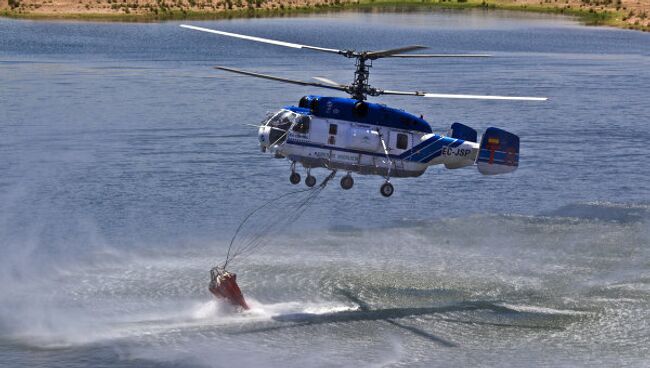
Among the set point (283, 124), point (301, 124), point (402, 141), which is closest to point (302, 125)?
point (301, 124)

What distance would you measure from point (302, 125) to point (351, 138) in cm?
163

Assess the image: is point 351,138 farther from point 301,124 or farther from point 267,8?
point 267,8

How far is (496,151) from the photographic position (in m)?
36.1

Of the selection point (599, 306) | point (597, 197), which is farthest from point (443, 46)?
point (599, 306)

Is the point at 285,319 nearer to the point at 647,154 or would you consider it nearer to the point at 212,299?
the point at 212,299

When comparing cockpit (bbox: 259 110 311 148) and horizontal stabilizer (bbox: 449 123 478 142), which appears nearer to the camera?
cockpit (bbox: 259 110 311 148)

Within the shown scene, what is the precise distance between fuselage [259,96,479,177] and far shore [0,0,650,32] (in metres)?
80.3

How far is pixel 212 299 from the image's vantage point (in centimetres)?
3575

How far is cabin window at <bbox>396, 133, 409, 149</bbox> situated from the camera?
35.1 meters

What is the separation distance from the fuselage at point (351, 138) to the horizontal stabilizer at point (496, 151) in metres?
1.40

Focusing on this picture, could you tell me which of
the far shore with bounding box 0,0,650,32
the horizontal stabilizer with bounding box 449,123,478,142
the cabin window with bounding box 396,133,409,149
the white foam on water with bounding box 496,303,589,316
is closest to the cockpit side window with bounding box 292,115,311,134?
the cabin window with bounding box 396,133,409,149

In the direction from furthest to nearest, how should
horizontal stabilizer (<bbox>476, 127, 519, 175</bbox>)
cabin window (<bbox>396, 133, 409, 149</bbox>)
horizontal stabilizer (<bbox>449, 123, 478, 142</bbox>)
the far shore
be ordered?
the far shore, horizontal stabilizer (<bbox>449, 123, 478, 142</bbox>), horizontal stabilizer (<bbox>476, 127, 519, 175</bbox>), cabin window (<bbox>396, 133, 409, 149</bbox>)

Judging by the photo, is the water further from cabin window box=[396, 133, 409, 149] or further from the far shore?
the far shore

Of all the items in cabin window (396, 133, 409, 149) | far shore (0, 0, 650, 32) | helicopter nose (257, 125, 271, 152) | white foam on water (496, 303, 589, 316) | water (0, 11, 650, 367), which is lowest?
white foam on water (496, 303, 589, 316)
